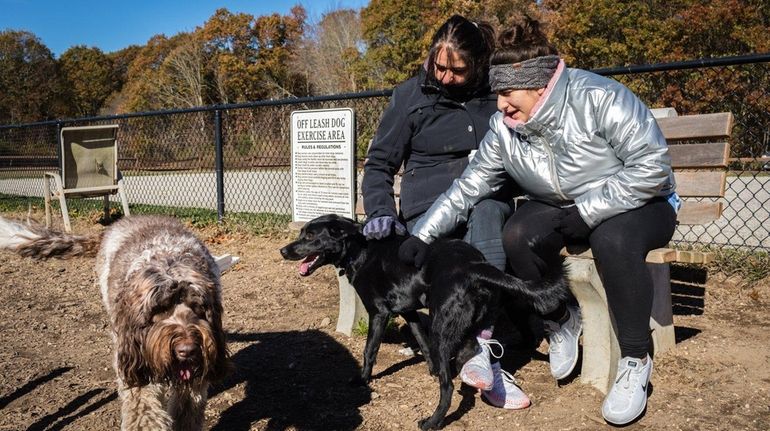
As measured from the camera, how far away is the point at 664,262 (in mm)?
3047

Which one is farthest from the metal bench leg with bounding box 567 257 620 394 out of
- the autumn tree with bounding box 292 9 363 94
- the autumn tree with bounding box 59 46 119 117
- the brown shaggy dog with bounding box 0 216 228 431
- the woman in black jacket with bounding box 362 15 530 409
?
the autumn tree with bounding box 59 46 119 117

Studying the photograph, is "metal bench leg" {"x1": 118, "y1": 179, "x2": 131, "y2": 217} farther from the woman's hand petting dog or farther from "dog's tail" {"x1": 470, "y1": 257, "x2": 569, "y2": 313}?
"dog's tail" {"x1": 470, "y1": 257, "x2": 569, "y2": 313}

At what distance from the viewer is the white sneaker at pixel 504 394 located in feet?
10.5

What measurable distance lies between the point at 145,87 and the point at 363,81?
17.2 metres

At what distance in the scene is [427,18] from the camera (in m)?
32.9

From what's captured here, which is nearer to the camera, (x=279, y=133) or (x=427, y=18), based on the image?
(x=279, y=133)

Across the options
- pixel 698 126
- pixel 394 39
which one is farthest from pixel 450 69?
pixel 394 39

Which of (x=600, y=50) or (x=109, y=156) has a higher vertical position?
(x=600, y=50)

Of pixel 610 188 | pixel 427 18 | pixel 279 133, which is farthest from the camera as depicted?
pixel 427 18

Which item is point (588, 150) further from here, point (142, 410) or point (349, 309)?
point (142, 410)

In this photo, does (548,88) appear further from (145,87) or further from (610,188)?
(145,87)

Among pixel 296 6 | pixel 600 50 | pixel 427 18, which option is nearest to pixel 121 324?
pixel 600 50

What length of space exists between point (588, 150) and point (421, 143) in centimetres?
114

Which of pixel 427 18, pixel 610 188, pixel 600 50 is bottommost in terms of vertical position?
pixel 610 188
